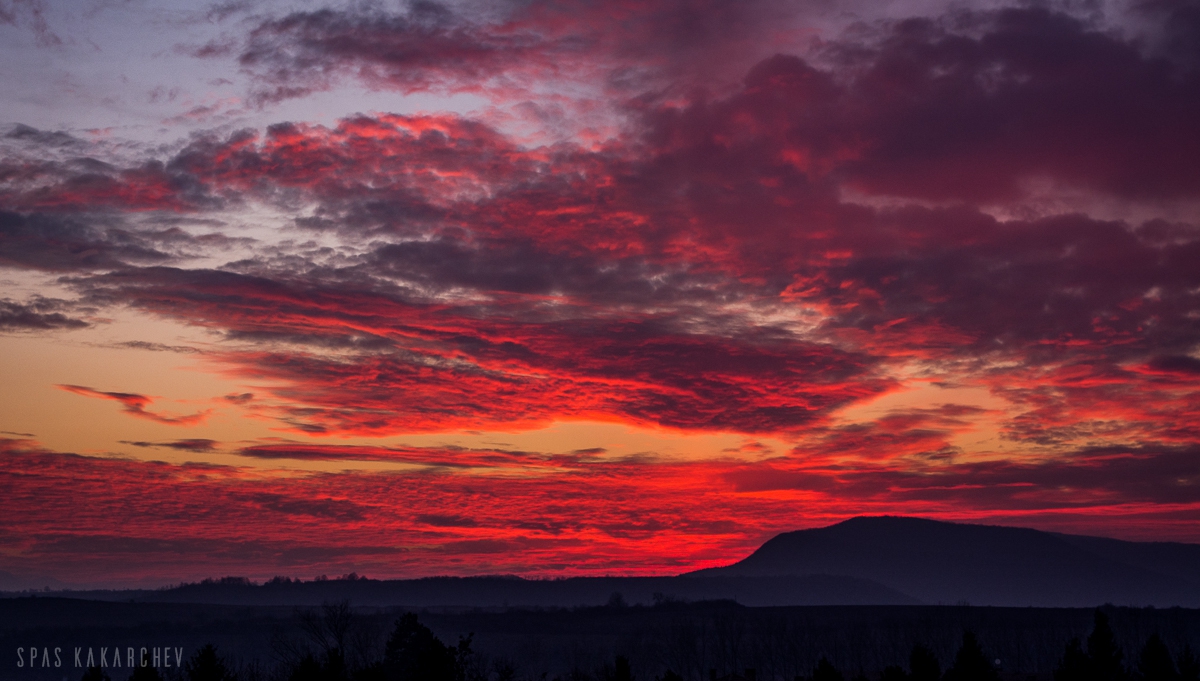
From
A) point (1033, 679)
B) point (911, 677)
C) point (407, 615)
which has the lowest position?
point (1033, 679)

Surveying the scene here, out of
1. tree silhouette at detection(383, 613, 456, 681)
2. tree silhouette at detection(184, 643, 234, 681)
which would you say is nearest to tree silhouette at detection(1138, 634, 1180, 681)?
tree silhouette at detection(383, 613, 456, 681)

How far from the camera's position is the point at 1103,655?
75.8 m

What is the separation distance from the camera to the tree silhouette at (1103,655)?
7324 centimetres

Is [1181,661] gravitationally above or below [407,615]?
below

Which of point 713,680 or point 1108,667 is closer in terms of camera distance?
point 1108,667

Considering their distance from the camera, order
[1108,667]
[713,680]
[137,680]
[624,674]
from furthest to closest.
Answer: [713,680] → [1108,667] → [624,674] → [137,680]

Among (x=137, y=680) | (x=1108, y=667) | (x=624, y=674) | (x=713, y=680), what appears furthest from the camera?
(x=713, y=680)

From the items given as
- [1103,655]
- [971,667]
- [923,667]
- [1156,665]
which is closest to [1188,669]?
[1156,665]

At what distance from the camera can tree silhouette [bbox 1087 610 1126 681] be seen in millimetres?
73244

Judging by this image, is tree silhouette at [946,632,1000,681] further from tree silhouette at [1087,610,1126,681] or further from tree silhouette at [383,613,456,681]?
tree silhouette at [383,613,456,681]

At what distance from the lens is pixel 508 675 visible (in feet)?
244

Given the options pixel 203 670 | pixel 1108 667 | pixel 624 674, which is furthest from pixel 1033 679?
pixel 203 670

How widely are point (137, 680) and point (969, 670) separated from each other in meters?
55.1

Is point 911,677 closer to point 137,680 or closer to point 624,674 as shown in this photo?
point 624,674
